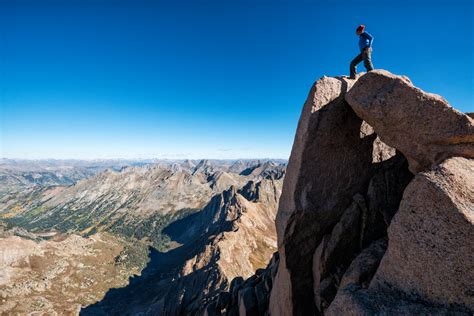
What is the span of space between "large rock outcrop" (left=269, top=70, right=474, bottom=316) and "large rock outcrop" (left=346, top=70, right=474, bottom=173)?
0.06 meters

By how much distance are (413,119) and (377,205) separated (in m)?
7.73

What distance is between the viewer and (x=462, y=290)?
11906mm

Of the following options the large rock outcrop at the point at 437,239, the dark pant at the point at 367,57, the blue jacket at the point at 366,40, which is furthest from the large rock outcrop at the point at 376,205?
the blue jacket at the point at 366,40

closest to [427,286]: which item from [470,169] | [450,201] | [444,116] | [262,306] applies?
[450,201]

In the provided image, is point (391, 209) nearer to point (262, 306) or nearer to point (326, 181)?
point (326, 181)

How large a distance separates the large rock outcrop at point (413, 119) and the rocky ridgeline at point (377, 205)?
59 mm

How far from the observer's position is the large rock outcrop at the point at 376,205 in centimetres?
1266

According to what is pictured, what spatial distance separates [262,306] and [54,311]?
22869 cm

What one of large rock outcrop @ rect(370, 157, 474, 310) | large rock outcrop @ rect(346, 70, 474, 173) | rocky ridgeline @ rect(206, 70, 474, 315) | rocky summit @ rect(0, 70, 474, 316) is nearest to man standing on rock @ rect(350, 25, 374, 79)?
rocky summit @ rect(0, 70, 474, 316)

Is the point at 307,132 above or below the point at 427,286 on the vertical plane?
above

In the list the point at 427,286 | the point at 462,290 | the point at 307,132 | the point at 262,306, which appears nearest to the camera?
the point at 462,290

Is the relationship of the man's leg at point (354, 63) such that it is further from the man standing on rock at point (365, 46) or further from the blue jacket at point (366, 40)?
the blue jacket at point (366, 40)

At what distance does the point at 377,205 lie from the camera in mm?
21188

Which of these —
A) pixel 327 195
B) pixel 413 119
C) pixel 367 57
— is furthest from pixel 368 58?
pixel 327 195
